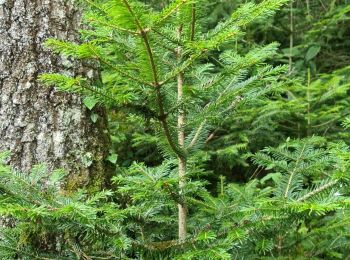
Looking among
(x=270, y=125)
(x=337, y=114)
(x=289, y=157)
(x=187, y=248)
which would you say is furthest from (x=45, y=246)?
(x=337, y=114)

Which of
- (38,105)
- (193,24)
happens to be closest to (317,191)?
(193,24)

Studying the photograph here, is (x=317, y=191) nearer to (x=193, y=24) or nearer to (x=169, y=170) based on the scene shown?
(x=169, y=170)

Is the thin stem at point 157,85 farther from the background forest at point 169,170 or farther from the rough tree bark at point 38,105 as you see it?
the rough tree bark at point 38,105

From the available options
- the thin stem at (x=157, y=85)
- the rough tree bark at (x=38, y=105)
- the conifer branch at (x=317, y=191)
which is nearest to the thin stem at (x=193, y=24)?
the thin stem at (x=157, y=85)

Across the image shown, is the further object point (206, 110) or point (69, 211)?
point (206, 110)

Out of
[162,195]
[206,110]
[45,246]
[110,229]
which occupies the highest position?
[206,110]

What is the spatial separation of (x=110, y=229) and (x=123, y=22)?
2.52ft

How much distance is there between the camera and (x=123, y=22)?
1.19m

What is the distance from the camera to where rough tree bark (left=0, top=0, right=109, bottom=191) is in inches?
80.7

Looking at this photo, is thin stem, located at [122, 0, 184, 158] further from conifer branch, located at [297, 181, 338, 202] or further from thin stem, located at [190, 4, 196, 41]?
conifer branch, located at [297, 181, 338, 202]

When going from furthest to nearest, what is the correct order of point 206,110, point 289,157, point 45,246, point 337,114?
1. point 337,114
2. point 45,246
3. point 289,157
4. point 206,110

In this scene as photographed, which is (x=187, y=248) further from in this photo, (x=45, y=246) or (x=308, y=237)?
(x=308, y=237)

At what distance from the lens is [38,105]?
2082 mm

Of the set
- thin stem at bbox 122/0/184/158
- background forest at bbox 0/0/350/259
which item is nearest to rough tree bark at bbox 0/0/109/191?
background forest at bbox 0/0/350/259
